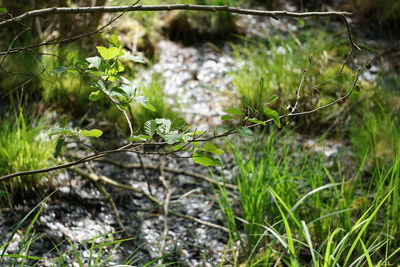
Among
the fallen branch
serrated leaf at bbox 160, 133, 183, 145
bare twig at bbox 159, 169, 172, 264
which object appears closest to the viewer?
serrated leaf at bbox 160, 133, 183, 145

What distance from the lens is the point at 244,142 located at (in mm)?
3219

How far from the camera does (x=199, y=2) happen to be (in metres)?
4.89

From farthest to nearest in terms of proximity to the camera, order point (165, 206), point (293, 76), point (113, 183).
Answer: point (293, 76), point (113, 183), point (165, 206)

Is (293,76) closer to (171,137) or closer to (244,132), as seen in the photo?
(244,132)

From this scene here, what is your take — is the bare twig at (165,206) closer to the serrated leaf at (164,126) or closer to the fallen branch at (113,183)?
the fallen branch at (113,183)

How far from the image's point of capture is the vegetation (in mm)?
1482

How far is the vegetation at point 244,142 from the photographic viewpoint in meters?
1.48

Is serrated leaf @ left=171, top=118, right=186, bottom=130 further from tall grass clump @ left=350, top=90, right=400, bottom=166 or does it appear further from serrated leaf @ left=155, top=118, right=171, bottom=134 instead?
tall grass clump @ left=350, top=90, right=400, bottom=166

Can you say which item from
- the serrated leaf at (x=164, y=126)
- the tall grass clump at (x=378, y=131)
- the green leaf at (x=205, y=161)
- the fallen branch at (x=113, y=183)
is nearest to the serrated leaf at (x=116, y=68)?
the serrated leaf at (x=164, y=126)

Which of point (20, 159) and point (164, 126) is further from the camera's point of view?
point (20, 159)

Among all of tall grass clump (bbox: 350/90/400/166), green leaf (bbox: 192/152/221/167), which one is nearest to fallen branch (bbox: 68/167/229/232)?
tall grass clump (bbox: 350/90/400/166)

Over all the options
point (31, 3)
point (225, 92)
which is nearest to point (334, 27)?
point (225, 92)

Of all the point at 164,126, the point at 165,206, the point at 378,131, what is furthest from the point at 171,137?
the point at 378,131

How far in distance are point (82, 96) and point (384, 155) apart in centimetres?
200
